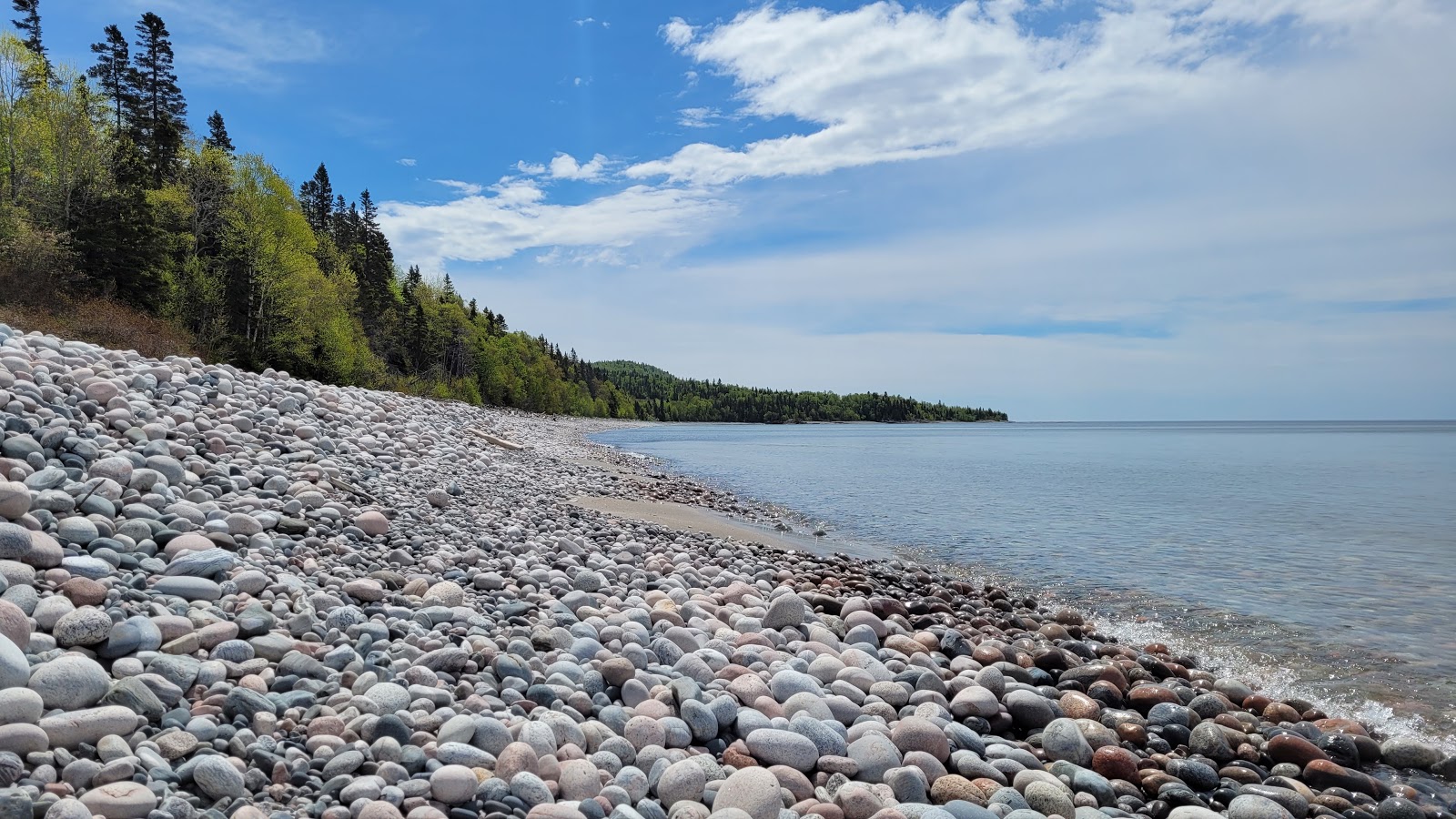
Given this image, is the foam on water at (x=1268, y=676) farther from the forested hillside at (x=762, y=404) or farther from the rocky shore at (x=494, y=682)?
the forested hillside at (x=762, y=404)

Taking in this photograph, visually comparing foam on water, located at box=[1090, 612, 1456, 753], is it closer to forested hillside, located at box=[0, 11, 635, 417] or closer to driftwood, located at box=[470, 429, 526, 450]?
driftwood, located at box=[470, 429, 526, 450]

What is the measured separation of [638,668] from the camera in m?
5.30

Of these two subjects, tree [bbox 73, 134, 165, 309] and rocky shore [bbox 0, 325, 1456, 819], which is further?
tree [bbox 73, 134, 165, 309]

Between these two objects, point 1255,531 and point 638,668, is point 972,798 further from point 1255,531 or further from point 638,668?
point 1255,531

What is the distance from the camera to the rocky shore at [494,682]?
142 inches

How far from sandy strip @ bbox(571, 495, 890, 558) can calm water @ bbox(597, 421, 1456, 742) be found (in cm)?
150

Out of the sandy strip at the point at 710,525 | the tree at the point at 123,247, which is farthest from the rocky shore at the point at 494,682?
the tree at the point at 123,247

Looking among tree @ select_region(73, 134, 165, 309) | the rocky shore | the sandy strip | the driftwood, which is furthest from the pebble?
tree @ select_region(73, 134, 165, 309)

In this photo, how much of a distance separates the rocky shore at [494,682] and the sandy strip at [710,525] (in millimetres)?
3911

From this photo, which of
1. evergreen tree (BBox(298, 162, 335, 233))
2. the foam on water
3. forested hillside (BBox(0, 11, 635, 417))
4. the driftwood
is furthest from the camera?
evergreen tree (BBox(298, 162, 335, 233))

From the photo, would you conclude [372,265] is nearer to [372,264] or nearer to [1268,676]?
[372,264]

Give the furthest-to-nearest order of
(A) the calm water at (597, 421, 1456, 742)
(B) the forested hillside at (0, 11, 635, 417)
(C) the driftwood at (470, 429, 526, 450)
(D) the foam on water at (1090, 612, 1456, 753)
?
1. (B) the forested hillside at (0, 11, 635, 417)
2. (C) the driftwood at (470, 429, 526, 450)
3. (A) the calm water at (597, 421, 1456, 742)
4. (D) the foam on water at (1090, 612, 1456, 753)

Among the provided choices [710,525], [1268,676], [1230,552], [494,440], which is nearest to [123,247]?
[494,440]

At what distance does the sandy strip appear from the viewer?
12.7 metres
